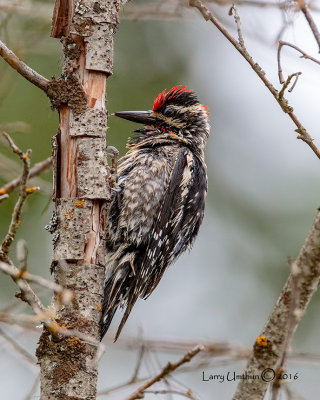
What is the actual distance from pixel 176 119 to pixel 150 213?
836 mm

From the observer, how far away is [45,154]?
540 cm

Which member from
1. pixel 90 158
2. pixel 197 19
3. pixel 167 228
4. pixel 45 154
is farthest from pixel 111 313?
pixel 45 154

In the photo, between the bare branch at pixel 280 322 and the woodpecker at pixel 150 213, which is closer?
the bare branch at pixel 280 322

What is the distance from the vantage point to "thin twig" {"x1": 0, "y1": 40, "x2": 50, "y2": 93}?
268 cm

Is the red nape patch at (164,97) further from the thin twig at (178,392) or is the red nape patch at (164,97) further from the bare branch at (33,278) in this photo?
the bare branch at (33,278)

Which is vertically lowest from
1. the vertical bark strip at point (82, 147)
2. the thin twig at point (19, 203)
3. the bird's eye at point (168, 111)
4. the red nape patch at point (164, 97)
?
the thin twig at point (19, 203)

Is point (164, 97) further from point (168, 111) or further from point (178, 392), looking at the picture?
point (178, 392)

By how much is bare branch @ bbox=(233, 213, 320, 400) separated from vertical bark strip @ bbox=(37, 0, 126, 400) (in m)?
0.99

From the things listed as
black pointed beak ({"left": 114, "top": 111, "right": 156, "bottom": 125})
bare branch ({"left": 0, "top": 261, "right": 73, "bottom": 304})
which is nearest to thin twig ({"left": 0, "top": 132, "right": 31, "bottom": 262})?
bare branch ({"left": 0, "top": 261, "right": 73, "bottom": 304})

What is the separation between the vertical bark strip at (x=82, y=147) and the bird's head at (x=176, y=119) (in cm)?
130

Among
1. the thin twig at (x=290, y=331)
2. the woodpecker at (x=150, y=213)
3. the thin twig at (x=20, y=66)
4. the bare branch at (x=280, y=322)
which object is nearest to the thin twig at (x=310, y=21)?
the bare branch at (x=280, y=322)

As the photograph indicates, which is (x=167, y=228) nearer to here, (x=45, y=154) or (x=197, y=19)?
(x=197, y=19)

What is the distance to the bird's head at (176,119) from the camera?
14.0 feet

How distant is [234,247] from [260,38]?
16.7ft
